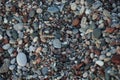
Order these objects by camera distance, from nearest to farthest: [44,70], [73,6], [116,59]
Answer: [116,59] < [44,70] < [73,6]

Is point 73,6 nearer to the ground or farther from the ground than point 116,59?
farther from the ground

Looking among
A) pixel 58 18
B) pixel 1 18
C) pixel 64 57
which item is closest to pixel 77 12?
pixel 58 18

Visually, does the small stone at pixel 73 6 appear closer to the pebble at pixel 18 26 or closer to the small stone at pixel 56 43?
the small stone at pixel 56 43

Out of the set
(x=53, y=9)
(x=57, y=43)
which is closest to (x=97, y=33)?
(x=57, y=43)

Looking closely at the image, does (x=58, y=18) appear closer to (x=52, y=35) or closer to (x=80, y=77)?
(x=52, y=35)

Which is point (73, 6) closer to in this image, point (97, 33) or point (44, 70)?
point (97, 33)

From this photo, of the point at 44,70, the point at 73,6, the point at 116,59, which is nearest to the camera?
the point at 116,59

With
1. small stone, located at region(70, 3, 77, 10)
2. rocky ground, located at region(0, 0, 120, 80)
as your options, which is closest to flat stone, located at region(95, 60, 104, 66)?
rocky ground, located at region(0, 0, 120, 80)

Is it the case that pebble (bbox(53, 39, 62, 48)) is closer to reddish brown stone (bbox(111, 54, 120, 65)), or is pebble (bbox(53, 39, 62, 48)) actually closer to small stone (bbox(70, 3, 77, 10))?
small stone (bbox(70, 3, 77, 10))

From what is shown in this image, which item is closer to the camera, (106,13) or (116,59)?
(116,59)
